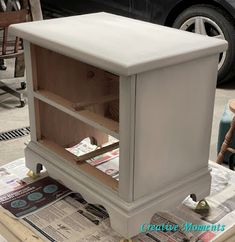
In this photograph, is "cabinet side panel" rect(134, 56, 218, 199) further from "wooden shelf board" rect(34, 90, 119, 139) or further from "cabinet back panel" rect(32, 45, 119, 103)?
"cabinet back panel" rect(32, 45, 119, 103)

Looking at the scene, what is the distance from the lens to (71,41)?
95 centimetres

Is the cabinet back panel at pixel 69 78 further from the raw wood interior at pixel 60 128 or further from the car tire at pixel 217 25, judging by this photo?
the car tire at pixel 217 25

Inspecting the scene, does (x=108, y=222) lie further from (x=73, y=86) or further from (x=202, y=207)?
(x=73, y=86)

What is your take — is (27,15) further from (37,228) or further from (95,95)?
(37,228)

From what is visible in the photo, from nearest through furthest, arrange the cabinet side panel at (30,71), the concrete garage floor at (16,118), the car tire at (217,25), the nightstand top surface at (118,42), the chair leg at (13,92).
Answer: the nightstand top surface at (118,42) → the cabinet side panel at (30,71) → the concrete garage floor at (16,118) → the chair leg at (13,92) → the car tire at (217,25)

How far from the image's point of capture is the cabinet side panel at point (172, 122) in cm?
90

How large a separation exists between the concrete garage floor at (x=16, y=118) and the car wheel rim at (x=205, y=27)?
0.19 m

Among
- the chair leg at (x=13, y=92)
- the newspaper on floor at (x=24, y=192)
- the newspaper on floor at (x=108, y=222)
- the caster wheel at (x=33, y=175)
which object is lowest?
the chair leg at (x=13, y=92)

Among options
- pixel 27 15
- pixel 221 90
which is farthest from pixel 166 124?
pixel 221 90

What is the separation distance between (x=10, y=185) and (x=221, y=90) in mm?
1837

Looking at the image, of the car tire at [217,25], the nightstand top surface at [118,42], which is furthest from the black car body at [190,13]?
the nightstand top surface at [118,42]

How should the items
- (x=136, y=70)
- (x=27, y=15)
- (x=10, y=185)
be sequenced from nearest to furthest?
(x=136, y=70) → (x=10, y=185) → (x=27, y=15)

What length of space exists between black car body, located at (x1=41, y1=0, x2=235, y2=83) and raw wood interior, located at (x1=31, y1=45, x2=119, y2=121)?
1591mm

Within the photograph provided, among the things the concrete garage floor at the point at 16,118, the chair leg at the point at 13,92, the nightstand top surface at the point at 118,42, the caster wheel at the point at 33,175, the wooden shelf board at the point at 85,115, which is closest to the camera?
the nightstand top surface at the point at 118,42
